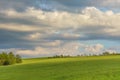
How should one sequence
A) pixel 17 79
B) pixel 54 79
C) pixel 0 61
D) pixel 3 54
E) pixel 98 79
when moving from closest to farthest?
pixel 98 79 → pixel 54 79 → pixel 17 79 → pixel 0 61 → pixel 3 54

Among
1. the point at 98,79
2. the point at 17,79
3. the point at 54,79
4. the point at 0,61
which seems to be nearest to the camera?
the point at 98,79

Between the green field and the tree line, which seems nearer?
the green field

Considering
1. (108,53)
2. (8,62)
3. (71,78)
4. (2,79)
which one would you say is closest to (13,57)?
(8,62)

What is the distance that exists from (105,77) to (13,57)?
112283mm

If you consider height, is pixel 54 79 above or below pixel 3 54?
below

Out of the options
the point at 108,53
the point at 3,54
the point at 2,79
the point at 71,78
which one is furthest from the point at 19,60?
the point at 71,78

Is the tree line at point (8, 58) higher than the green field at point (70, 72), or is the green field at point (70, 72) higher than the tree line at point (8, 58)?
the tree line at point (8, 58)

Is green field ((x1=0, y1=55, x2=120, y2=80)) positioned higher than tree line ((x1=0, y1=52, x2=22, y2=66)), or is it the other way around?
tree line ((x1=0, y1=52, x2=22, y2=66))

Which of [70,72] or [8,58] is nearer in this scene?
[70,72]

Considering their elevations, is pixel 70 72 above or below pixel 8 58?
below

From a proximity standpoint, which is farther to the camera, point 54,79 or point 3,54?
point 3,54

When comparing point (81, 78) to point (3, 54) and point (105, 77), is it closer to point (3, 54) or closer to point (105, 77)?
point (105, 77)

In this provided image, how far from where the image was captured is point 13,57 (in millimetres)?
151625

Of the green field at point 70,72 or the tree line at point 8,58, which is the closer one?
the green field at point 70,72
